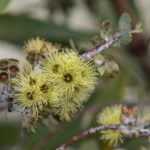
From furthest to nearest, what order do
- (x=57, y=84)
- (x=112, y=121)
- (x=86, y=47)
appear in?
(x=86, y=47) < (x=112, y=121) < (x=57, y=84)

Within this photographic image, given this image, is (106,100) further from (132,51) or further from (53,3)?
(53,3)

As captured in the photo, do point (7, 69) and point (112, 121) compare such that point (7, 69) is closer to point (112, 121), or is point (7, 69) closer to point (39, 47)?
point (39, 47)

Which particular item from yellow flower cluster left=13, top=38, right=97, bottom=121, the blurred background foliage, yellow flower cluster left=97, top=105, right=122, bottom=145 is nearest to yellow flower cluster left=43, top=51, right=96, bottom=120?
yellow flower cluster left=13, top=38, right=97, bottom=121

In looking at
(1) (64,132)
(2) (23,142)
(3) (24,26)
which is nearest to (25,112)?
(2) (23,142)

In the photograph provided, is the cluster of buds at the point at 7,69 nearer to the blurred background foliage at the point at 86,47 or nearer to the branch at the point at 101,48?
the branch at the point at 101,48

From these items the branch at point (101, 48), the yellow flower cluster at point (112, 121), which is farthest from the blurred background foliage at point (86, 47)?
the branch at point (101, 48)

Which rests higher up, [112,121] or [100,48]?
[100,48]

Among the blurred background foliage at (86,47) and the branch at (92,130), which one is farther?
the blurred background foliage at (86,47)

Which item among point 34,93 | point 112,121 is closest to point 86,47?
point 112,121

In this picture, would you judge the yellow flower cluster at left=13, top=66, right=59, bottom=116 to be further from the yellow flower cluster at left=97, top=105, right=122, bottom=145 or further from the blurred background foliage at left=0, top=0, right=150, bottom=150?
the blurred background foliage at left=0, top=0, right=150, bottom=150
